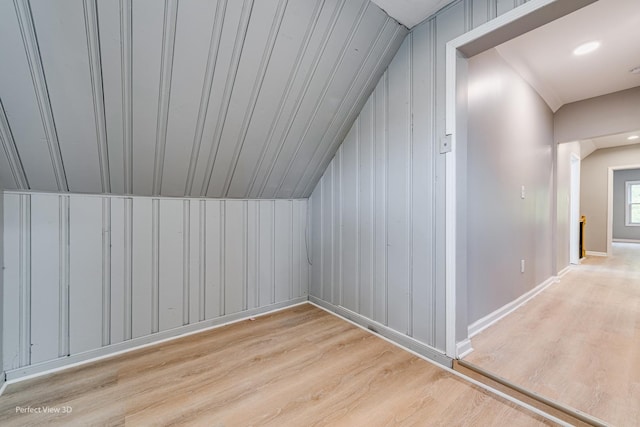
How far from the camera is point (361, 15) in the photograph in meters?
1.68

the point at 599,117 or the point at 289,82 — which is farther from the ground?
the point at 599,117

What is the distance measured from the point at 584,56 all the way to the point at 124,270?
14.0ft

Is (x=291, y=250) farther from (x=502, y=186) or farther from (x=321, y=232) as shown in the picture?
(x=502, y=186)

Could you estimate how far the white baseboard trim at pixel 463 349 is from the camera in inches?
66.3

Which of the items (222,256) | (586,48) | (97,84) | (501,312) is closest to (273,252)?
(222,256)

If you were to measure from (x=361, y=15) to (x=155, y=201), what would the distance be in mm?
1931

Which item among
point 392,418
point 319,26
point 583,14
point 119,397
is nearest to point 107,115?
point 319,26

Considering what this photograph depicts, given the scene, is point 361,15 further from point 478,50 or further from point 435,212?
point 435,212

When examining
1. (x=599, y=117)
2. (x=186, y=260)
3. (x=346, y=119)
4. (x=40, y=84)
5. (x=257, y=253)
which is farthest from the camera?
(x=599, y=117)

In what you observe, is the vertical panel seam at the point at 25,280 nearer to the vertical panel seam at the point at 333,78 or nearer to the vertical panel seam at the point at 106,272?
the vertical panel seam at the point at 106,272

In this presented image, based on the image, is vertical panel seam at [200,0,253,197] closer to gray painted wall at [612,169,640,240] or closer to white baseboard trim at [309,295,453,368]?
white baseboard trim at [309,295,453,368]

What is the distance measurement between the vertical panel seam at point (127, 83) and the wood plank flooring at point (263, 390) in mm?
1236

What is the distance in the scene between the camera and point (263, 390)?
4.95ft

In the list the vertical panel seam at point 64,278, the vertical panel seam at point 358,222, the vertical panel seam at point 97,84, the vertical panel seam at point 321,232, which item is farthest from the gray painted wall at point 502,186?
the vertical panel seam at point 64,278
